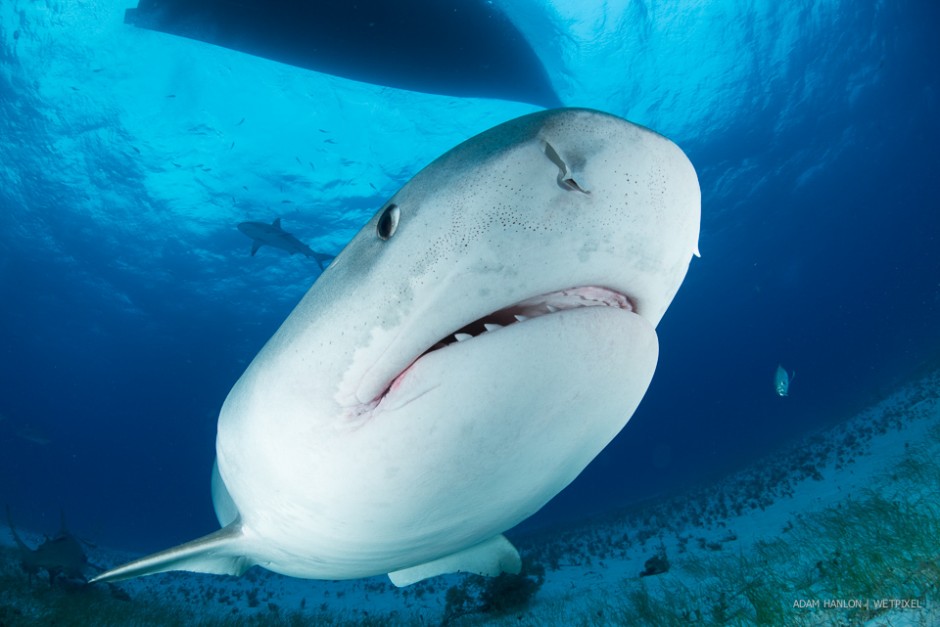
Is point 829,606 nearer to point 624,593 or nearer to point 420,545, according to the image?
point 420,545

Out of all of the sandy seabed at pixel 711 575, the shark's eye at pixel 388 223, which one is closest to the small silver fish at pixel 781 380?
the sandy seabed at pixel 711 575

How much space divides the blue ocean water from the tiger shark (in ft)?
43.4

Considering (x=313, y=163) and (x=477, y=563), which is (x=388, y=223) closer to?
(x=477, y=563)

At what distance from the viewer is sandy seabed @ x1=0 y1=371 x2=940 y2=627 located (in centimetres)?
402

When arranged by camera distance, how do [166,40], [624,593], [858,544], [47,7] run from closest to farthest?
[858,544]
[624,593]
[47,7]
[166,40]

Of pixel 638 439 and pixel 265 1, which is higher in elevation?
pixel 265 1

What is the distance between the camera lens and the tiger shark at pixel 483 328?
3.92 feet

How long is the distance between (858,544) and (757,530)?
20.4 ft

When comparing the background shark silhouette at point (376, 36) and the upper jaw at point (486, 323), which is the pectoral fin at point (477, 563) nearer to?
the upper jaw at point (486, 323)

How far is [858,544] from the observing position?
15.8 ft

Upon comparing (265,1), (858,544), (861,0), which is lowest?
(858,544)

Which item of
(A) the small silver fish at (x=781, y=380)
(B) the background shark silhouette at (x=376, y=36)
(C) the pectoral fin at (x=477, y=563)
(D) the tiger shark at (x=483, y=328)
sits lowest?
(C) the pectoral fin at (x=477, y=563)

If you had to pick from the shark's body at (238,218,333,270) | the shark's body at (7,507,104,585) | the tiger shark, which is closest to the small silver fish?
the tiger shark

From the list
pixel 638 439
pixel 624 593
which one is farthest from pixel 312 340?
pixel 638 439
